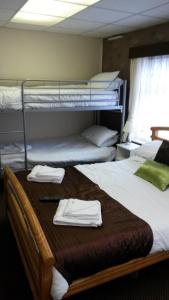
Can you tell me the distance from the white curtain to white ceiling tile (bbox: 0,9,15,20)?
182 cm

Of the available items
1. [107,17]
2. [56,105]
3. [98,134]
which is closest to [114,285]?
[56,105]

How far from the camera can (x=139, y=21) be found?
10.7 feet

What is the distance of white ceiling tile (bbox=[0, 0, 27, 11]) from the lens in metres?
2.53

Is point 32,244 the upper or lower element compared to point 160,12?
lower

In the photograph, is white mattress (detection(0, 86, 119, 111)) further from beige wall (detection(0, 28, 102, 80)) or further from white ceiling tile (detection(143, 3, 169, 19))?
white ceiling tile (detection(143, 3, 169, 19))

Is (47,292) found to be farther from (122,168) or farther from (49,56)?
(49,56)

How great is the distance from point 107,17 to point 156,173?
1990mm

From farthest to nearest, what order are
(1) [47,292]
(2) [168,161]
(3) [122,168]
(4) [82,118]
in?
(4) [82,118], (3) [122,168], (2) [168,161], (1) [47,292]

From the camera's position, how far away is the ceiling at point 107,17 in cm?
260

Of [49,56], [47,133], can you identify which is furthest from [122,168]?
[49,56]

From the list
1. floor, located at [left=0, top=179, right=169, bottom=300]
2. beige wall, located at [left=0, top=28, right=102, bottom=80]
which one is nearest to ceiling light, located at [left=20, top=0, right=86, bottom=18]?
beige wall, located at [left=0, top=28, right=102, bottom=80]

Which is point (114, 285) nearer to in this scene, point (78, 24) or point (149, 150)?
point (149, 150)

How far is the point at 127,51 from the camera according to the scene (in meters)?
4.04

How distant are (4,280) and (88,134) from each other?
2.85m
